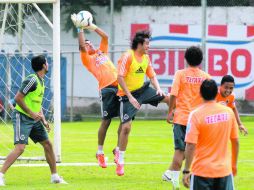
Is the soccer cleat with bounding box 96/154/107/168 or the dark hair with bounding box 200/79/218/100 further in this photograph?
the soccer cleat with bounding box 96/154/107/168

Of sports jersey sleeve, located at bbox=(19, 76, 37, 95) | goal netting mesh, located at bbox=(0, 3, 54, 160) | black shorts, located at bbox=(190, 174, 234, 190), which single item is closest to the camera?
black shorts, located at bbox=(190, 174, 234, 190)

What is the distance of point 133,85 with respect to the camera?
1422cm

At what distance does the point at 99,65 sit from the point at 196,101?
128 inches

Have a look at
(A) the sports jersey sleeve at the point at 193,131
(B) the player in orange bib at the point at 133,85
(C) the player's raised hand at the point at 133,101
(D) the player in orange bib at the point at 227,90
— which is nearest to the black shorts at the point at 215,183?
(A) the sports jersey sleeve at the point at 193,131

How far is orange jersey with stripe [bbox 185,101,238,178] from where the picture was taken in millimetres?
9234

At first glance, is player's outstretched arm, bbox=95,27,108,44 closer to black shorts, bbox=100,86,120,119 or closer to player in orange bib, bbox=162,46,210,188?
black shorts, bbox=100,86,120,119

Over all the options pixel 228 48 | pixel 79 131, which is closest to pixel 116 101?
pixel 79 131

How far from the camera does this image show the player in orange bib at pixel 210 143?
923 cm

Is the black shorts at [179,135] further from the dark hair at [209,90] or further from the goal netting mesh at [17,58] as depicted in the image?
the goal netting mesh at [17,58]

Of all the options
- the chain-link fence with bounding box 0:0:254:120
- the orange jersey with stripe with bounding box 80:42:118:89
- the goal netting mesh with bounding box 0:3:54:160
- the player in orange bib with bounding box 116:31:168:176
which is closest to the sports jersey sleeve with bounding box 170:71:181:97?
the player in orange bib with bounding box 116:31:168:176

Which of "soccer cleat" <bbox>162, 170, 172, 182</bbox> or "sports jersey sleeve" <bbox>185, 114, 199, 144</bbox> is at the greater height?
"sports jersey sleeve" <bbox>185, 114, 199, 144</bbox>

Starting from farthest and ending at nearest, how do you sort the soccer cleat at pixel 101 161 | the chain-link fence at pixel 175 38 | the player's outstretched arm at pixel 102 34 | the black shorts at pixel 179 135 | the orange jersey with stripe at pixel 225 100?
the chain-link fence at pixel 175 38
the player's outstretched arm at pixel 102 34
the soccer cleat at pixel 101 161
the black shorts at pixel 179 135
the orange jersey with stripe at pixel 225 100

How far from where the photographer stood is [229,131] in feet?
30.6

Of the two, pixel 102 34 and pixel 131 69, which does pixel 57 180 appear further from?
pixel 102 34
